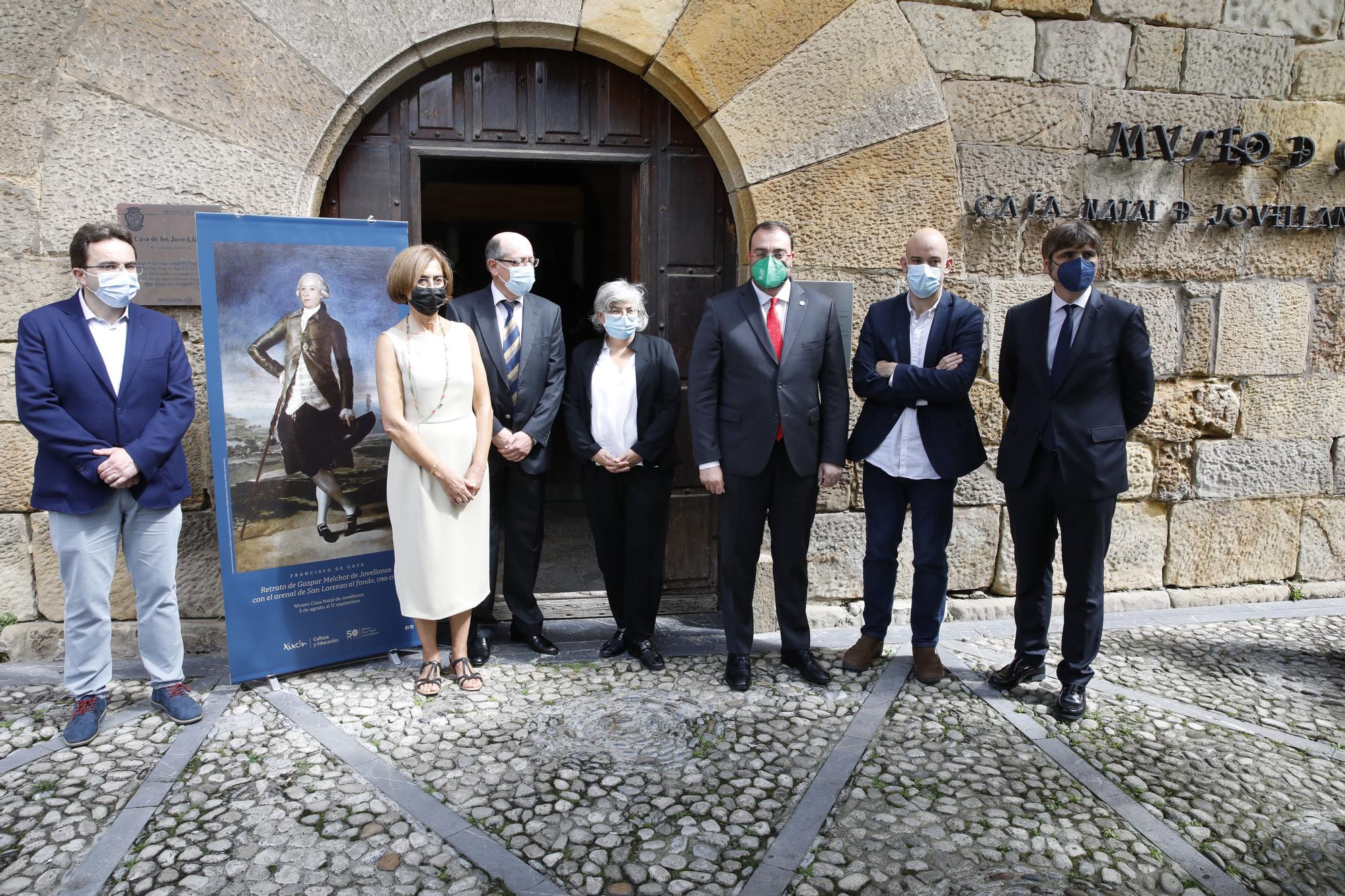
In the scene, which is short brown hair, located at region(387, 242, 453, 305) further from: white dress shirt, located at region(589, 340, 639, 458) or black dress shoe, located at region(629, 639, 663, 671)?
black dress shoe, located at region(629, 639, 663, 671)

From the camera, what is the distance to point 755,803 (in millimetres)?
2822

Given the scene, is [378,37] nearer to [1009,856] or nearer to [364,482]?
[364,482]

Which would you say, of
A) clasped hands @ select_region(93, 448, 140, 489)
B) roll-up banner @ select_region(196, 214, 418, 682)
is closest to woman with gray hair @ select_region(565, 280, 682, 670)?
roll-up banner @ select_region(196, 214, 418, 682)

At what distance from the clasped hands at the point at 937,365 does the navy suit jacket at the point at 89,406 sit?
2.60m

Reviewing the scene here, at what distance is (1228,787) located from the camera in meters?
2.96

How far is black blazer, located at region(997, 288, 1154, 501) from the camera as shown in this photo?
11.1ft

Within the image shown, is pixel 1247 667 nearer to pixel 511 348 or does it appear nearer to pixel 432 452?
pixel 511 348

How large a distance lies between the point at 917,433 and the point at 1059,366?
574 mm

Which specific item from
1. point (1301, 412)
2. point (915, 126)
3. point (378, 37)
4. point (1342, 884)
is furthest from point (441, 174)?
point (1342, 884)

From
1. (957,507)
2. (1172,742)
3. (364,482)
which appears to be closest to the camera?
(1172,742)

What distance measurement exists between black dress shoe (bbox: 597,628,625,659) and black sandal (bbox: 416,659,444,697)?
0.70m

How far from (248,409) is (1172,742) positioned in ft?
11.7

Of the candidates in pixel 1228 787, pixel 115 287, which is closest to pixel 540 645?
pixel 115 287

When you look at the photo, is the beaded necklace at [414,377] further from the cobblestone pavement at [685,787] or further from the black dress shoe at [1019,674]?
the black dress shoe at [1019,674]
